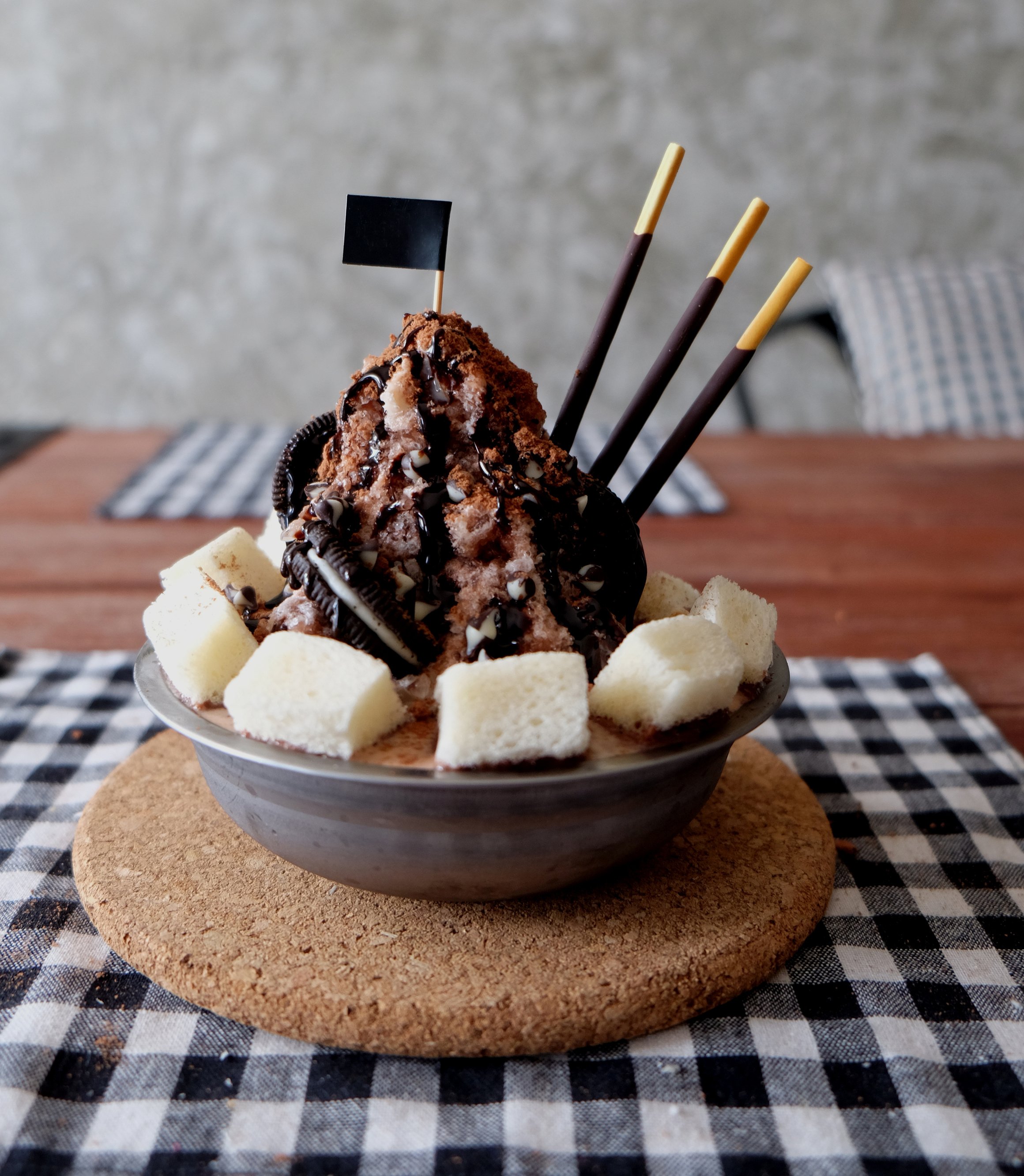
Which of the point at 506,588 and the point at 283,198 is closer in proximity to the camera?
the point at 506,588

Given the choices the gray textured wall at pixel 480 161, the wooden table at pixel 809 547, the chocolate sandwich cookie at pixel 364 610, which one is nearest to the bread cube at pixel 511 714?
the chocolate sandwich cookie at pixel 364 610

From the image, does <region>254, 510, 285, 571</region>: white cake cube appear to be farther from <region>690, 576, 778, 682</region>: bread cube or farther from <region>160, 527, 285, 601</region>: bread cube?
<region>690, 576, 778, 682</region>: bread cube

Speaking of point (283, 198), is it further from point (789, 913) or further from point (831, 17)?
point (789, 913)

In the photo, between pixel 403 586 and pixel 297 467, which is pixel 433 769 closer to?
pixel 403 586

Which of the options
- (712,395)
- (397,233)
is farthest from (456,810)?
(397,233)

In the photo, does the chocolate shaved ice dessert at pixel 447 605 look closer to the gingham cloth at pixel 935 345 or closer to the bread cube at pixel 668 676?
the bread cube at pixel 668 676

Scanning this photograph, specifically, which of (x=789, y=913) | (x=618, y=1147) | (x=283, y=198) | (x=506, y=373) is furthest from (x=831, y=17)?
(x=618, y=1147)
